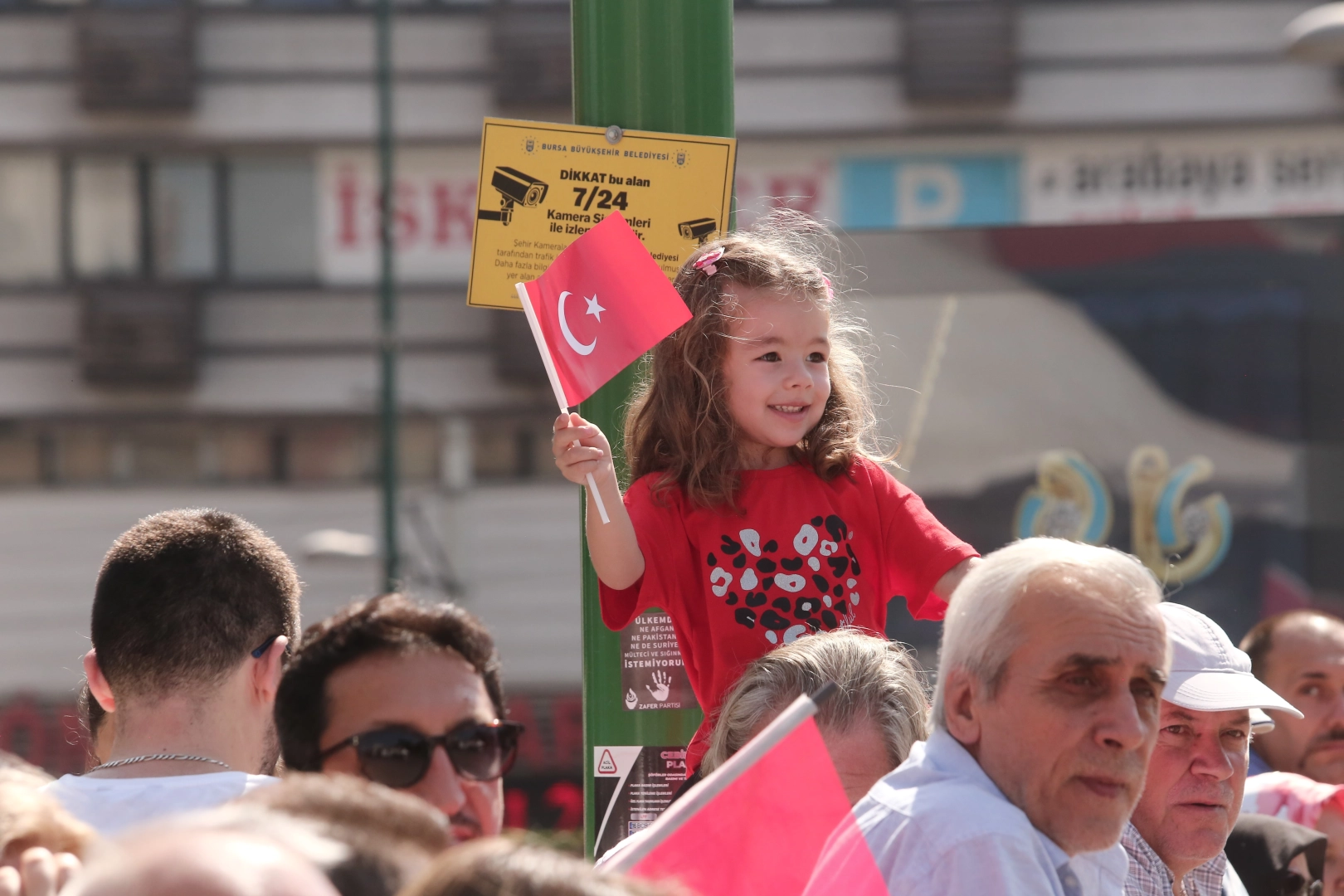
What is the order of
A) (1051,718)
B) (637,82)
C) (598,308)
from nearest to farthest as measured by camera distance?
(1051,718), (598,308), (637,82)

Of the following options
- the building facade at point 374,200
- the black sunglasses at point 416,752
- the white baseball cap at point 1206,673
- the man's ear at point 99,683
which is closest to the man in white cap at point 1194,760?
the white baseball cap at point 1206,673

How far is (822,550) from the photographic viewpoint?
137 inches

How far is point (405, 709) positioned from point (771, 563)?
1037mm

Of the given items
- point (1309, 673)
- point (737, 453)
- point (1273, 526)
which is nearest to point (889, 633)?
point (1273, 526)

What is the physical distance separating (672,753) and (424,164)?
16.2 m

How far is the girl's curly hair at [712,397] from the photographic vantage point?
3.54m

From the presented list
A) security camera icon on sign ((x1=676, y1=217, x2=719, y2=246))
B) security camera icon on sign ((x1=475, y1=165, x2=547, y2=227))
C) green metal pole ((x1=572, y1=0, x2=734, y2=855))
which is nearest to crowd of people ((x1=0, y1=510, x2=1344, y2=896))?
green metal pole ((x1=572, y1=0, x2=734, y2=855))

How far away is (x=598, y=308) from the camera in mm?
3361

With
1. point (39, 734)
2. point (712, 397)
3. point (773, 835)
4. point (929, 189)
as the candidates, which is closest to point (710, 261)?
point (712, 397)

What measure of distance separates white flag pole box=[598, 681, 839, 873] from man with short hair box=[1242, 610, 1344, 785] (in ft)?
8.87

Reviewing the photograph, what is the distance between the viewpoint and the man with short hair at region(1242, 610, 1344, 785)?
15.1ft

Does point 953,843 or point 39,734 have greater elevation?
point 953,843

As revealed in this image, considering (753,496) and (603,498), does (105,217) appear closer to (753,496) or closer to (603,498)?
(753,496)

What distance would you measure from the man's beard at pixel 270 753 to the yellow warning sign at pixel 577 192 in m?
0.95
